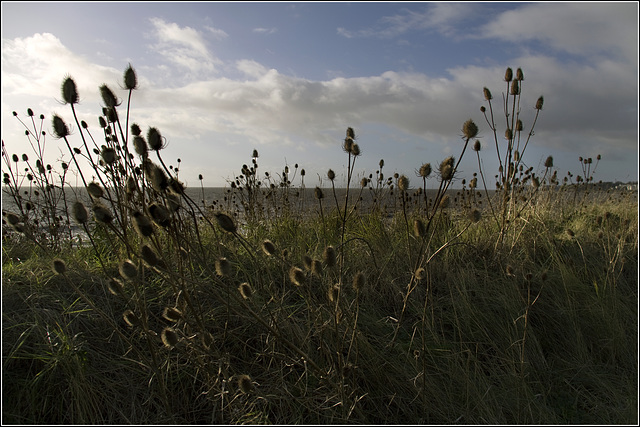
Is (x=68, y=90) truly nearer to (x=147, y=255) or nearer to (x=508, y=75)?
(x=147, y=255)

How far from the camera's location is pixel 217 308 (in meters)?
2.30

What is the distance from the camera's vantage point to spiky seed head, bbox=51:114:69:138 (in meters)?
1.94

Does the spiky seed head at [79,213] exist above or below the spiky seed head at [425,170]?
below

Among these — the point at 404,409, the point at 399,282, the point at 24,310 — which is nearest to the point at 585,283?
the point at 399,282

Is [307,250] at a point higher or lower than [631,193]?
lower

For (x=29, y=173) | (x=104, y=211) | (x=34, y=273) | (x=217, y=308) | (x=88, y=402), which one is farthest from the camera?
(x=29, y=173)

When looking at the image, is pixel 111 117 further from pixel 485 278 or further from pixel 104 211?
pixel 485 278

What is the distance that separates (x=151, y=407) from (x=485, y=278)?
92.1 inches

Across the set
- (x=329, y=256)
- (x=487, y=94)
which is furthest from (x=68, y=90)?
(x=487, y=94)

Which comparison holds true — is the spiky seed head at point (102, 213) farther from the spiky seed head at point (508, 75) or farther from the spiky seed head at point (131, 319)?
the spiky seed head at point (508, 75)

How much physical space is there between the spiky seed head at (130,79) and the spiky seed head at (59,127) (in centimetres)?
38

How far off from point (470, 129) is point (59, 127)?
208 cm

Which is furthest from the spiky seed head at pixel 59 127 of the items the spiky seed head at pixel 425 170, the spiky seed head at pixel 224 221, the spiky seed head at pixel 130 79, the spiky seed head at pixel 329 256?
the spiky seed head at pixel 425 170

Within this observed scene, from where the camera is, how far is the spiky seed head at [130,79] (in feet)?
6.33
